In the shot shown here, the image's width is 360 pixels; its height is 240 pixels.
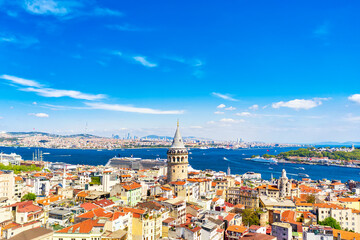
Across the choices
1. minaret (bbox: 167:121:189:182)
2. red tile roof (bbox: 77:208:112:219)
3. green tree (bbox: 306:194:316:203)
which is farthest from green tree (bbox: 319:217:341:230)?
red tile roof (bbox: 77:208:112:219)

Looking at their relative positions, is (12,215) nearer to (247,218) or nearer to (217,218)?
(217,218)

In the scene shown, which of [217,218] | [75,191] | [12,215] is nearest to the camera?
[12,215]

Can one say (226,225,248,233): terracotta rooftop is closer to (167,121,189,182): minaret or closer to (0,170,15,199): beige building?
(167,121,189,182): minaret

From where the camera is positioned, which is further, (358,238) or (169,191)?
(169,191)

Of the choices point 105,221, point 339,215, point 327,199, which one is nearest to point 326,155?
point 327,199

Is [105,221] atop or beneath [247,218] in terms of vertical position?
atop

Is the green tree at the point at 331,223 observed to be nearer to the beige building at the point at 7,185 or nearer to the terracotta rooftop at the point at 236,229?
the terracotta rooftop at the point at 236,229

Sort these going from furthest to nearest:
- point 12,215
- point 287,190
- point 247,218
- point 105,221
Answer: point 287,190, point 247,218, point 12,215, point 105,221

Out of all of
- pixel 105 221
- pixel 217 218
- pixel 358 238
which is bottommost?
pixel 358 238
